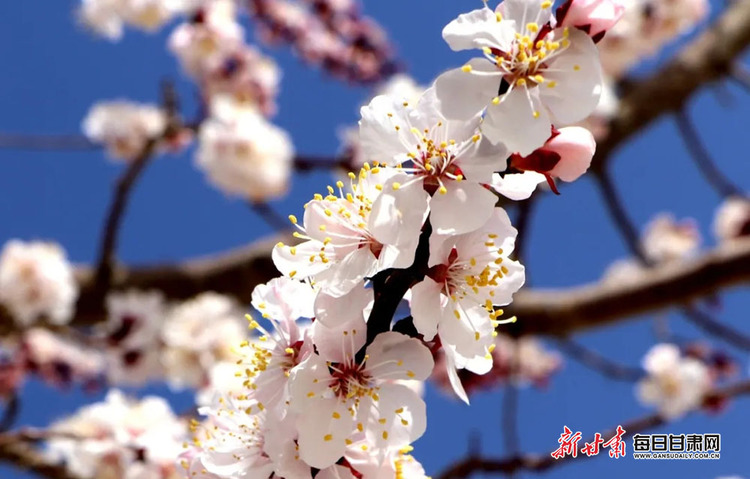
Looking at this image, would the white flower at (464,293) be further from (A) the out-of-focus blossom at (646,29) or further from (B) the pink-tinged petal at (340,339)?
(A) the out-of-focus blossom at (646,29)

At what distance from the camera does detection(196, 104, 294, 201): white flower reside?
8.81 ft

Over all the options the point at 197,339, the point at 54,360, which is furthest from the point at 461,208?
the point at 54,360

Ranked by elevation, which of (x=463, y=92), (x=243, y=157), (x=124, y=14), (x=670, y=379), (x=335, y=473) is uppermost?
(x=124, y=14)

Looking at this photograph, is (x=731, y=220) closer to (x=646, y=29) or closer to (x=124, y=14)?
(x=646, y=29)

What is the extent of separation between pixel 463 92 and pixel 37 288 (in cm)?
207

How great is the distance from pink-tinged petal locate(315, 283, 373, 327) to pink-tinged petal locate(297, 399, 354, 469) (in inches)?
2.6

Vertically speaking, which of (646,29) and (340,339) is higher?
(646,29)

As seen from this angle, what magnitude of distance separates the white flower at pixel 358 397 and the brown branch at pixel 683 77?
7.44 ft

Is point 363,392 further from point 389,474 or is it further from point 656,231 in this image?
point 656,231

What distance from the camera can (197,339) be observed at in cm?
207

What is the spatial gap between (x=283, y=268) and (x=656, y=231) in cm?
461

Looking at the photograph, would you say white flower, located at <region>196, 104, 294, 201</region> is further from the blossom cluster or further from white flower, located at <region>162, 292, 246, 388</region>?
the blossom cluster

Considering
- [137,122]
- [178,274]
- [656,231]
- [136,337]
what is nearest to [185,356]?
[136,337]

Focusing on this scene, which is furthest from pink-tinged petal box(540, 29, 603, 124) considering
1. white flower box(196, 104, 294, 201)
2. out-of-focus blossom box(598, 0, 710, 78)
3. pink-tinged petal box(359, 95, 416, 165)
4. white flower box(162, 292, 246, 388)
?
out-of-focus blossom box(598, 0, 710, 78)
